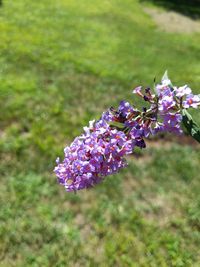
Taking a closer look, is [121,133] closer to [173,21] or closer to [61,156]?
[61,156]

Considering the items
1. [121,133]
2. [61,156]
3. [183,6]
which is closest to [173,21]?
[183,6]

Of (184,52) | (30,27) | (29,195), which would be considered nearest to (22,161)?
(29,195)

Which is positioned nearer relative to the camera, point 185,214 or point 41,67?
point 185,214

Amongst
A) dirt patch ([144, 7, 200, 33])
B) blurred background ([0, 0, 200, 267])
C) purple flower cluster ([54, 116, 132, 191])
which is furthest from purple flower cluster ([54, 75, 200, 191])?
dirt patch ([144, 7, 200, 33])

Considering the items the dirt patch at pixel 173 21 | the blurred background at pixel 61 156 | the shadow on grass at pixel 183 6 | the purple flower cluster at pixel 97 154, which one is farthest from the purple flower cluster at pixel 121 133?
the shadow on grass at pixel 183 6

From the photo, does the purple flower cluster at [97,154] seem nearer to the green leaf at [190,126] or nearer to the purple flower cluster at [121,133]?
the purple flower cluster at [121,133]

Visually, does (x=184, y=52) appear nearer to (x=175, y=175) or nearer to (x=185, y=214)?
(x=175, y=175)

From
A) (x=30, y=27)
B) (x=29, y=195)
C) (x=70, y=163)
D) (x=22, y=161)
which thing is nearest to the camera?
(x=70, y=163)
